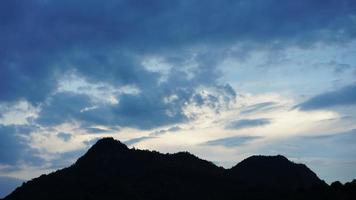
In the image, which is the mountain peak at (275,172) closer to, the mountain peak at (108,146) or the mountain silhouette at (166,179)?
the mountain silhouette at (166,179)

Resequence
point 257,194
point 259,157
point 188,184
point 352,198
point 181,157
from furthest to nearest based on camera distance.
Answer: point 259,157
point 181,157
point 188,184
point 257,194
point 352,198

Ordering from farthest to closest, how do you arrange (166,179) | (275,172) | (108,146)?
(275,172), (108,146), (166,179)

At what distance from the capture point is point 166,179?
126062mm

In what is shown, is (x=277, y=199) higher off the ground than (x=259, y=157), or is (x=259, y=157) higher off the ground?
(x=259, y=157)

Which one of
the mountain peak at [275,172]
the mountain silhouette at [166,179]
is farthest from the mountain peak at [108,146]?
the mountain peak at [275,172]

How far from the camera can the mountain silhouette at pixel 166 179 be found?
112 metres

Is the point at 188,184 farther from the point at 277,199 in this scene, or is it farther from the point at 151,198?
the point at 277,199

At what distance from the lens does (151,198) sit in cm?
11662

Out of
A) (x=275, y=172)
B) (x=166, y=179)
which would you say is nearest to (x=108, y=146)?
(x=166, y=179)

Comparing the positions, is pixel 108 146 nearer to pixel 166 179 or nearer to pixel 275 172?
pixel 166 179

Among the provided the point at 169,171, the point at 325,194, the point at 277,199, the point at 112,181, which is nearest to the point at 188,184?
the point at 169,171

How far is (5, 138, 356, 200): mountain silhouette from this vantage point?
112 m

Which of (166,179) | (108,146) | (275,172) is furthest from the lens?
(275,172)

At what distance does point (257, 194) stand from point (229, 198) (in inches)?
329
